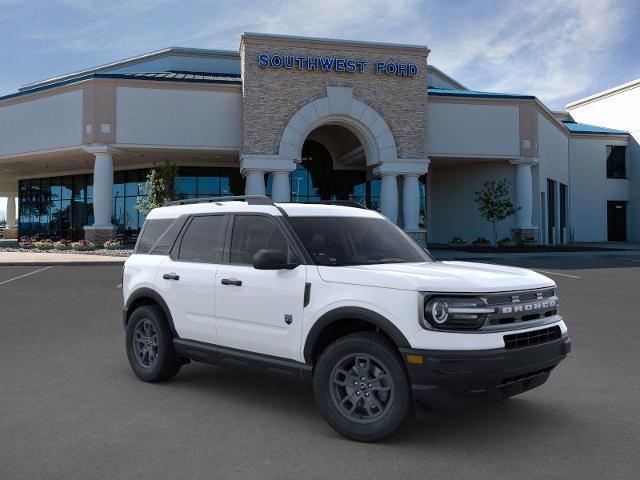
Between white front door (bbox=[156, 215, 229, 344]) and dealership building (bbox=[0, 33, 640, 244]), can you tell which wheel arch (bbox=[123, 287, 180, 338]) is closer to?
white front door (bbox=[156, 215, 229, 344])

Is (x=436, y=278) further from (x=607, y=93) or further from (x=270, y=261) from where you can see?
(x=607, y=93)

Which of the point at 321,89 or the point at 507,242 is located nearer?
the point at 321,89

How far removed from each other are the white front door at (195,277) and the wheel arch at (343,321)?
3.83 feet

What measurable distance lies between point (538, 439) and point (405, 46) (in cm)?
2877

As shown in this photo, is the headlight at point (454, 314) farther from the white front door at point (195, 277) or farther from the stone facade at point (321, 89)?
the stone facade at point (321, 89)

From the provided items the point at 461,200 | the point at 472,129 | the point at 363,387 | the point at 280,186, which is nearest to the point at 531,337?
the point at 363,387

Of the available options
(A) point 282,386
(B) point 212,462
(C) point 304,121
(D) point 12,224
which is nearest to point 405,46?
(C) point 304,121

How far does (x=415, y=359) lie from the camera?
13.5 ft

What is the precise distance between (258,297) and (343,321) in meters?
0.83

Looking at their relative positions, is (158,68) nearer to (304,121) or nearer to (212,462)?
(304,121)

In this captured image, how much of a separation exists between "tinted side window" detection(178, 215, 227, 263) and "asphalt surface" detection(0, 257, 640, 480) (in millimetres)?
1308

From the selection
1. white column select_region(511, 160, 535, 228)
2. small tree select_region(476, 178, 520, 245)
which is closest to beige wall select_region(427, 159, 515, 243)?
white column select_region(511, 160, 535, 228)

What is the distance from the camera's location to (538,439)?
446cm

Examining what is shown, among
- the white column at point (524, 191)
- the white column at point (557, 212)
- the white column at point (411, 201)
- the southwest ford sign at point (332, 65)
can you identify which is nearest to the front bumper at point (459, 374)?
the southwest ford sign at point (332, 65)
